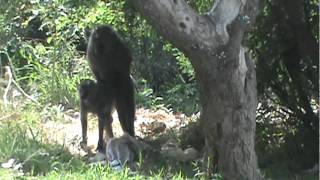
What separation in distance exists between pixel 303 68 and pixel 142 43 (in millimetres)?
4182

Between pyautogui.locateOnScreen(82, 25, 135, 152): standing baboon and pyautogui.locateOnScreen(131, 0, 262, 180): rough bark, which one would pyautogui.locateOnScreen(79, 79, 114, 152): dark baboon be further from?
pyautogui.locateOnScreen(131, 0, 262, 180): rough bark

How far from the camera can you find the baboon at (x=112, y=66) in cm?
739

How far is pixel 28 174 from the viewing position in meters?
6.15

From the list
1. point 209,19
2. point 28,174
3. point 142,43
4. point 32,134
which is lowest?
point 28,174

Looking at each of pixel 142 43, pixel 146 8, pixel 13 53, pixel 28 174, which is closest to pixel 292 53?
pixel 146 8

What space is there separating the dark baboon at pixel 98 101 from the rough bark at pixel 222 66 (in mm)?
1743

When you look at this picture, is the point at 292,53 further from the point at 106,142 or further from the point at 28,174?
the point at 28,174

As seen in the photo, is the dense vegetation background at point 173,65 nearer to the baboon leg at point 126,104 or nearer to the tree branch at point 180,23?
the baboon leg at point 126,104

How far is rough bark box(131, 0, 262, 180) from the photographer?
5375 mm

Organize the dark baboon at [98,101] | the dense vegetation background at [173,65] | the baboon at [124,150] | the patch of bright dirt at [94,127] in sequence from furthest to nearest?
1. the patch of bright dirt at [94,127]
2. the dark baboon at [98,101]
3. the dense vegetation background at [173,65]
4. the baboon at [124,150]

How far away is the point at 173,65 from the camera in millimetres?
11844

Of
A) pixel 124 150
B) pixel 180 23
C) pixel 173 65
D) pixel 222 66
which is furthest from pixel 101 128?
pixel 173 65

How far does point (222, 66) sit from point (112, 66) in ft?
7.08

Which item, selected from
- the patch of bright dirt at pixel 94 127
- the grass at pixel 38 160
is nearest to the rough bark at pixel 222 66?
the grass at pixel 38 160
